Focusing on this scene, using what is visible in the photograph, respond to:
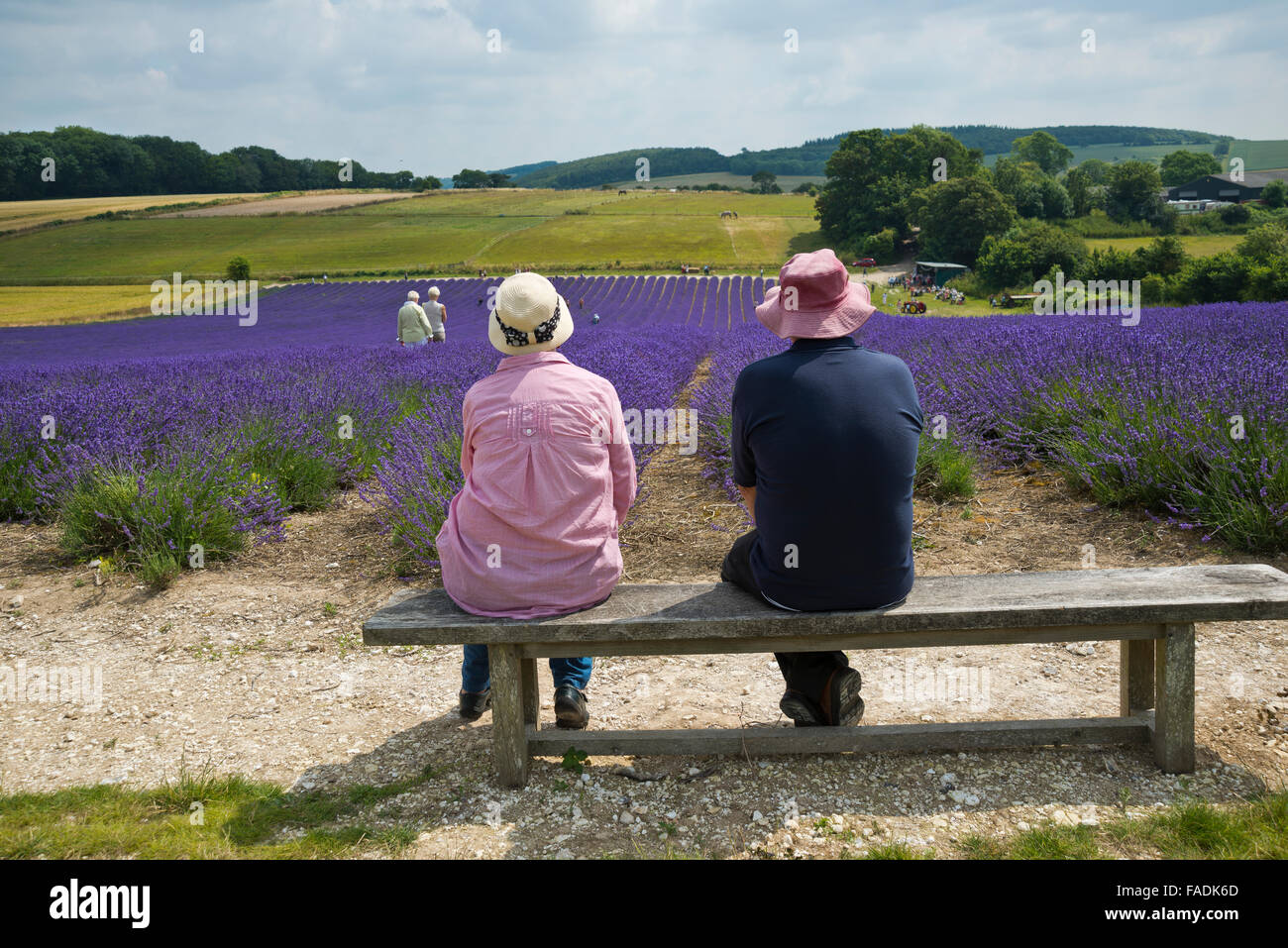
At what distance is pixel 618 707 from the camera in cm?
313

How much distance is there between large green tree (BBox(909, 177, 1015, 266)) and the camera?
52.6 meters

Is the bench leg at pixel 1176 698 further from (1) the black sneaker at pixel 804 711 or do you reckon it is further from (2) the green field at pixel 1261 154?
(2) the green field at pixel 1261 154

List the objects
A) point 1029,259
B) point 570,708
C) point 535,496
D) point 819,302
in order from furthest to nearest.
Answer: point 1029,259 → point 570,708 → point 535,496 → point 819,302

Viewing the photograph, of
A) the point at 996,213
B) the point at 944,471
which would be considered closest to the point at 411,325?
the point at 944,471

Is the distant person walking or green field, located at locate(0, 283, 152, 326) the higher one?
green field, located at locate(0, 283, 152, 326)

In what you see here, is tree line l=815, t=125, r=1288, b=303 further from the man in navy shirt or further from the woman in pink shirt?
the woman in pink shirt

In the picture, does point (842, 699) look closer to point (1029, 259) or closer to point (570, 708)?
point (570, 708)

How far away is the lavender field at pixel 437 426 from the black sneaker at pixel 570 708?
5.49 feet

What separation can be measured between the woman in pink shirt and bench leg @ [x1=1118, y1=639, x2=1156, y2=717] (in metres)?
1.61

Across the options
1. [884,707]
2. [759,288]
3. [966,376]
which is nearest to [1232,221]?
[759,288]

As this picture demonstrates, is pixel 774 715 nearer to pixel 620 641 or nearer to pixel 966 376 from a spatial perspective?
pixel 620 641

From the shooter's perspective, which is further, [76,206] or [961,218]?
[76,206]

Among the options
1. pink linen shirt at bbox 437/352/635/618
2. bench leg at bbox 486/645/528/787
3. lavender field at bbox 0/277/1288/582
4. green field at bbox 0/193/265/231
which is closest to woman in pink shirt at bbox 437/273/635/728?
pink linen shirt at bbox 437/352/635/618

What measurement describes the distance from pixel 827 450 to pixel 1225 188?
10028cm
